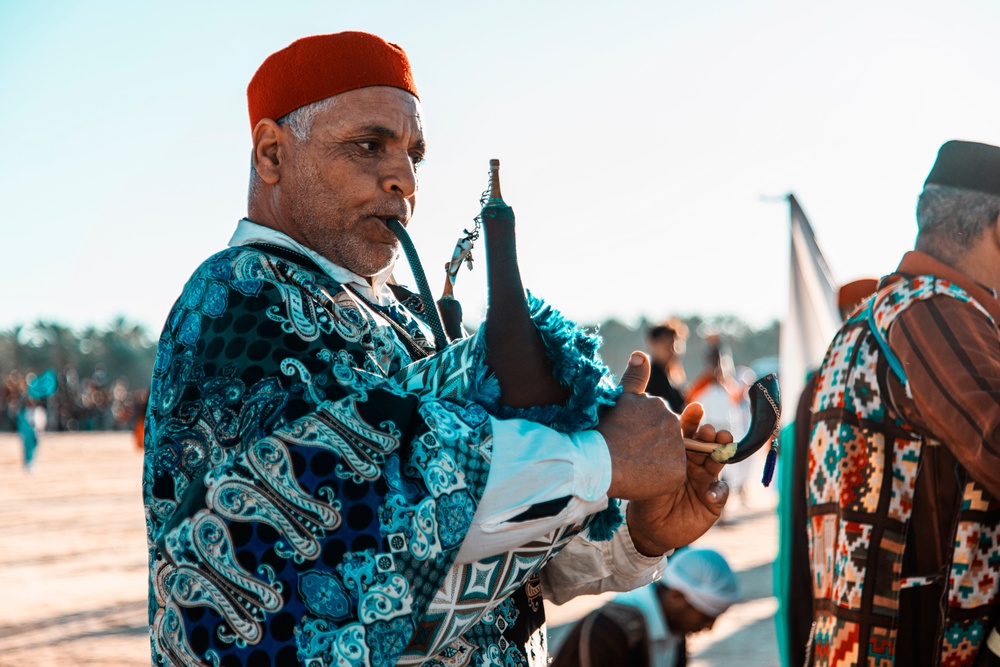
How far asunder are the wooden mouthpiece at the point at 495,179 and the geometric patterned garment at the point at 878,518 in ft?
4.97

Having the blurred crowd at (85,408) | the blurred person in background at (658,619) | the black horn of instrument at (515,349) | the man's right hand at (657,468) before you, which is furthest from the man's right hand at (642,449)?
the blurred crowd at (85,408)

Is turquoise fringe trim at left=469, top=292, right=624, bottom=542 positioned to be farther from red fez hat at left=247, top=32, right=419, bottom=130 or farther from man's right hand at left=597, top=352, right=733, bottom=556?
red fez hat at left=247, top=32, right=419, bottom=130

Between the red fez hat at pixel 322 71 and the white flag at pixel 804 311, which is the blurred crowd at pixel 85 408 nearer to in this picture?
the white flag at pixel 804 311

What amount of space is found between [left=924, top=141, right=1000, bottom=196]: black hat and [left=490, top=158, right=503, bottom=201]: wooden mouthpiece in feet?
5.74

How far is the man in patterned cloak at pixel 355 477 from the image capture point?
1490 millimetres

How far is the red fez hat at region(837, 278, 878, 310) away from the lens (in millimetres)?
5320

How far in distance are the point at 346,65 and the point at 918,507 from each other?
1888mm

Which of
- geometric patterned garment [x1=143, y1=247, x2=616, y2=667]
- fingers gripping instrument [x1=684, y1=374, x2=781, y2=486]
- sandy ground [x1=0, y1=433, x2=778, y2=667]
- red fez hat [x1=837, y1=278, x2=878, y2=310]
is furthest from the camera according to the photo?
sandy ground [x1=0, y1=433, x2=778, y2=667]

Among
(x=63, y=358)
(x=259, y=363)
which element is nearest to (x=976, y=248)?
(x=259, y=363)

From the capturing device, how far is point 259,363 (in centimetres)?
160

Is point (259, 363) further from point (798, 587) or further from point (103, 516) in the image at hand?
point (103, 516)

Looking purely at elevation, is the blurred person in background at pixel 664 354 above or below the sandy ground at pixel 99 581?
above

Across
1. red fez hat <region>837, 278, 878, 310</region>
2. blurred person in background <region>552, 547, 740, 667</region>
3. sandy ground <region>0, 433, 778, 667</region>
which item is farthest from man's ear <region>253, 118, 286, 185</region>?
sandy ground <region>0, 433, 778, 667</region>

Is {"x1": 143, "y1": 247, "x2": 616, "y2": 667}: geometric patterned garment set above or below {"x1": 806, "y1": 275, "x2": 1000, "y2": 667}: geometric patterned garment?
above
